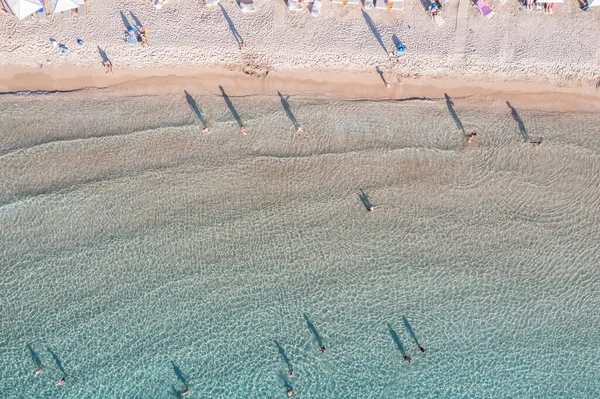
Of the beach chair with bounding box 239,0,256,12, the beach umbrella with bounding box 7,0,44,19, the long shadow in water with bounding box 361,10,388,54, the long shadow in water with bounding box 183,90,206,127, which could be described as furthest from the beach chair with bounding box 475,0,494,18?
the beach umbrella with bounding box 7,0,44,19

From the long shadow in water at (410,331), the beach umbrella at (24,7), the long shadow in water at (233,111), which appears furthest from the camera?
the long shadow in water at (410,331)

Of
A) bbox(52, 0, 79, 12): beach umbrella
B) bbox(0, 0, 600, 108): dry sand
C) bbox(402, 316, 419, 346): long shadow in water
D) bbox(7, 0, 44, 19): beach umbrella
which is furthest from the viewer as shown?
bbox(402, 316, 419, 346): long shadow in water

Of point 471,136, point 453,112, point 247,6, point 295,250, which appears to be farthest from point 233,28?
point 471,136

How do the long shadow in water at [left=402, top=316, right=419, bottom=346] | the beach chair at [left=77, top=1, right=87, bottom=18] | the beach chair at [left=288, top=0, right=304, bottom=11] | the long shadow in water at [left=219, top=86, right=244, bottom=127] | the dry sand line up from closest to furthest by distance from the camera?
the beach chair at [left=77, top=1, right=87, bottom=18]
the dry sand
the beach chair at [left=288, top=0, right=304, bottom=11]
the long shadow in water at [left=219, top=86, right=244, bottom=127]
the long shadow in water at [left=402, top=316, right=419, bottom=346]

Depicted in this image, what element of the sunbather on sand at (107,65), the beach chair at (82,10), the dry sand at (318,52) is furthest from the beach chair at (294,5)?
the beach chair at (82,10)

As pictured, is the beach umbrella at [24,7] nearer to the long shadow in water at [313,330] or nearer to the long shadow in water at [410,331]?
the long shadow in water at [313,330]

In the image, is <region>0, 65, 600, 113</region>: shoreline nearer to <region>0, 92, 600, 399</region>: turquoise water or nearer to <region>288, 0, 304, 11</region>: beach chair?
<region>0, 92, 600, 399</region>: turquoise water
